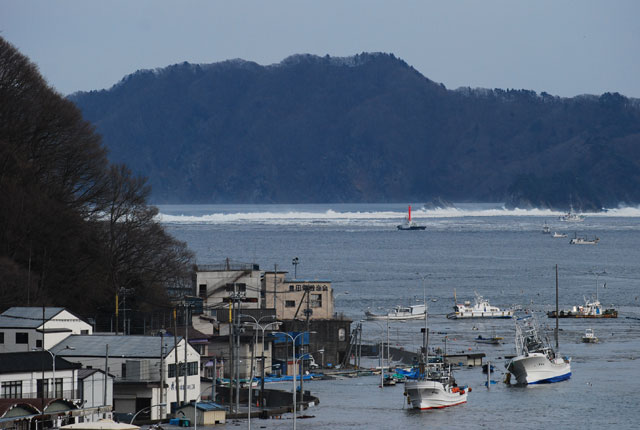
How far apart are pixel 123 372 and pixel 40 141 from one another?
2545cm

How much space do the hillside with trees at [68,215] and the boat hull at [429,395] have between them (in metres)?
15.9

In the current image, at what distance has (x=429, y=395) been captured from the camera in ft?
163

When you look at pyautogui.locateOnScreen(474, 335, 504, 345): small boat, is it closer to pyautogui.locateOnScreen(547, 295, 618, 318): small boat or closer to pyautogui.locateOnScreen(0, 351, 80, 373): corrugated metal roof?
pyautogui.locateOnScreen(547, 295, 618, 318): small boat

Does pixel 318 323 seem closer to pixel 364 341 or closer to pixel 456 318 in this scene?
pixel 364 341

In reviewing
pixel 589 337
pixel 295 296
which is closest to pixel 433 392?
pixel 295 296

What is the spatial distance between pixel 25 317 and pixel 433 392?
1760 centimetres

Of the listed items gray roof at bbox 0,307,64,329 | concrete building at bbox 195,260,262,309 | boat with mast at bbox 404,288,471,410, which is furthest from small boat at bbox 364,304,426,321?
gray roof at bbox 0,307,64,329

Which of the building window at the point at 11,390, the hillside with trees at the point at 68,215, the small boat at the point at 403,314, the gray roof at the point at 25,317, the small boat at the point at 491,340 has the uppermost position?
the hillside with trees at the point at 68,215

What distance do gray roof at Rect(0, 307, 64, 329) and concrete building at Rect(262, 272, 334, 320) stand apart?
2253cm

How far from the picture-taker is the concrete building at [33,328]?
43438mm

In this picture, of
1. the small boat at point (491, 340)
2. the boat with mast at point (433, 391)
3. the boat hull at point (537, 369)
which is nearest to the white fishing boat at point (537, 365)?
the boat hull at point (537, 369)

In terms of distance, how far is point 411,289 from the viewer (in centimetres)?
11812

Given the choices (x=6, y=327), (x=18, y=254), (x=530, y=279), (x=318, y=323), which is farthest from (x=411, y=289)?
(x=6, y=327)

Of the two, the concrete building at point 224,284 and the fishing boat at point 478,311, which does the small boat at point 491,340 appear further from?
the concrete building at point 224,284
